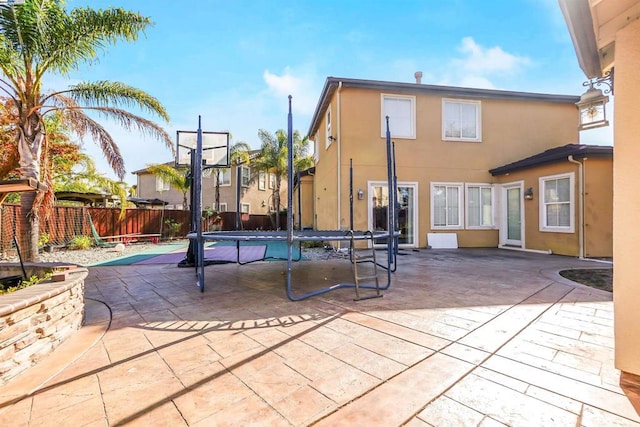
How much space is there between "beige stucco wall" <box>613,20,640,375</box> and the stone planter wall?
4.40 metres

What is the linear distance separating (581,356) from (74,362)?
4181 mm

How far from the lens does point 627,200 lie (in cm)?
204

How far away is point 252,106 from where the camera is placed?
1528 centimetres

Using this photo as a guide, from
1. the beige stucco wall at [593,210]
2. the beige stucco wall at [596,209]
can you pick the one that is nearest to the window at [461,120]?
the beige stucco wall at [593,210]

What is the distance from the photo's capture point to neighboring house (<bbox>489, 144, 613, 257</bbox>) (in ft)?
26.1

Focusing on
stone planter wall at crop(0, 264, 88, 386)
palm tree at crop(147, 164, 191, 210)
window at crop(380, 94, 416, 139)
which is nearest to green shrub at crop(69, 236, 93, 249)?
palm tree at crop(147, 164, 191, 210)

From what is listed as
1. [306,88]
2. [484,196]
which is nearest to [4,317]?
[484,196]

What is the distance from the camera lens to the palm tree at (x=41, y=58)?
18.4 ft

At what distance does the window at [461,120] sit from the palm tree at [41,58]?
9.44m

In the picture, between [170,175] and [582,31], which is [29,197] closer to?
[582,31]

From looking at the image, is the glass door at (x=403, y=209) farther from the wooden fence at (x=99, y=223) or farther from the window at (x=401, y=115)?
the wooden fence at (x=99, y=223)

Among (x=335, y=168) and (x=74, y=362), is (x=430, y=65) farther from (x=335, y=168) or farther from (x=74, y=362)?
(x=74, y=362)

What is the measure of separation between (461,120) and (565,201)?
4276 mm

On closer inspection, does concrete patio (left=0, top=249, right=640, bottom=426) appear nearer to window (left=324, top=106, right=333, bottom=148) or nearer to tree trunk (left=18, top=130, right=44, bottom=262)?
tree trunk (left=18, top=130, right=44, bottom=262)
